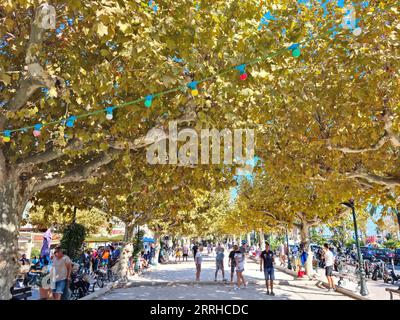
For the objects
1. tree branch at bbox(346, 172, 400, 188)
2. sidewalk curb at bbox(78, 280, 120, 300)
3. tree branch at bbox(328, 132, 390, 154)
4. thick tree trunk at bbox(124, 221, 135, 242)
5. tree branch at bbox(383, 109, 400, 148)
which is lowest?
sidewalk curb at bbox(78, 280, 120, 300)

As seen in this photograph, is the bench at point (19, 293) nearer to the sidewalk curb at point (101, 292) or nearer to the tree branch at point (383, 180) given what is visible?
the sidewalk curb at point (101, 292)

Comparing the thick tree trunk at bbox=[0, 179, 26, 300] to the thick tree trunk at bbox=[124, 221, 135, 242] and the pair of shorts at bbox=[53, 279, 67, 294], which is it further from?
the thick tree trunk at bbox=[124, 221, 135, 242]

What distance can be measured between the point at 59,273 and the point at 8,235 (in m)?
2.93

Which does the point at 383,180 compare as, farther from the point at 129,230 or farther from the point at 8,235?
the point at 129,230

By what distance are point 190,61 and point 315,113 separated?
3.96 meters

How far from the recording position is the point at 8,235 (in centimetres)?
729

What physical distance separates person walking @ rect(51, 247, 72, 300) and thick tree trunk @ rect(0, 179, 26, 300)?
2.23 metres

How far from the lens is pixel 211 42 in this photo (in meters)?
6.16

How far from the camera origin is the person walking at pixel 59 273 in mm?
9719

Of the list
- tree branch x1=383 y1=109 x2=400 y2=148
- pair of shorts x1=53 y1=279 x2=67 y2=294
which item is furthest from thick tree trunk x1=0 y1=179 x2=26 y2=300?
tree branch x1=383 y1=109 x2=400 y2=148

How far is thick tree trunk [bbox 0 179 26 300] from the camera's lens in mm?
7184

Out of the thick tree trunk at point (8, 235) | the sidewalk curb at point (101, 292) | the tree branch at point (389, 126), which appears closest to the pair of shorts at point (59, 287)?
the thick tree trunk at point (8, 235)

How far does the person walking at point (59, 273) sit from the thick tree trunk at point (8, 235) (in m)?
2.23
